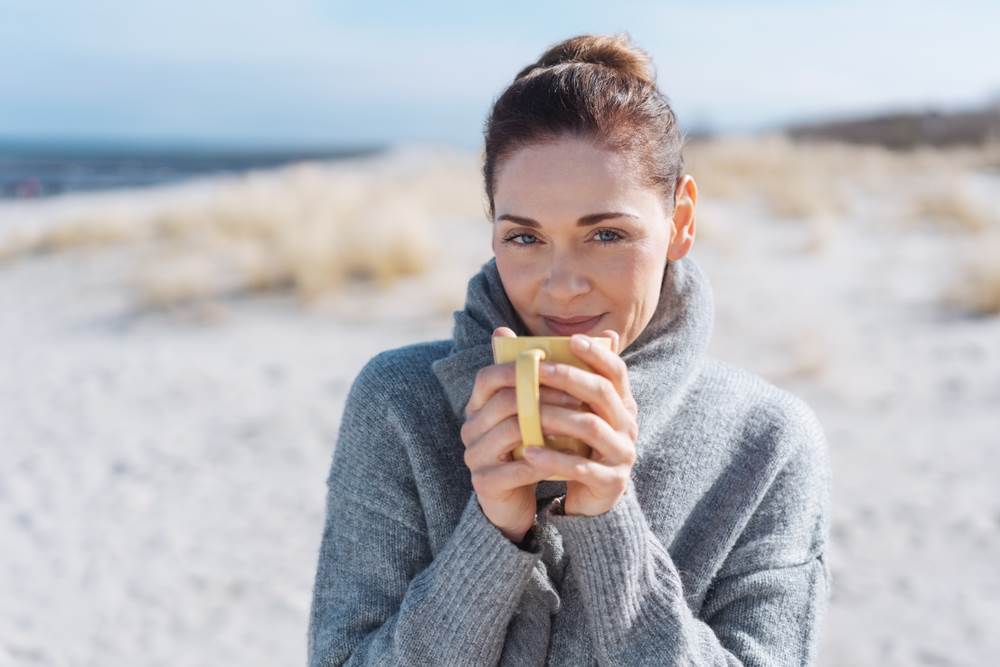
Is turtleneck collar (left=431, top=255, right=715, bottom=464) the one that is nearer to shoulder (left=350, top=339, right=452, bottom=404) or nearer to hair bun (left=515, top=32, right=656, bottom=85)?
shoulder (left=350, top=339, right=452, bottom=404)

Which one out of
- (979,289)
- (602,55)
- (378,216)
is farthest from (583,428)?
(378,216)

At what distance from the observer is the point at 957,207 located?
11.6 meters

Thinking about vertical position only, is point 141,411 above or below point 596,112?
below

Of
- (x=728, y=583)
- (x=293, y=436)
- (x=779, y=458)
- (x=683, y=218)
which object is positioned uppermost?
(x=683, y=218)

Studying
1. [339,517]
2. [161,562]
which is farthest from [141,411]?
[339,517]

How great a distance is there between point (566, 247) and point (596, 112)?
7.9 inches

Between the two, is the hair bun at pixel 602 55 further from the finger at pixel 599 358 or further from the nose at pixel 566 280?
the finger at pixel 599 358

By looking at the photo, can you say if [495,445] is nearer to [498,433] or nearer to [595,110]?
[498,433]

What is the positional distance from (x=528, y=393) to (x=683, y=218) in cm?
59

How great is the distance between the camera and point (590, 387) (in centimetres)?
122

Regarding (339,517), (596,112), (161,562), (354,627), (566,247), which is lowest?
(161,562)

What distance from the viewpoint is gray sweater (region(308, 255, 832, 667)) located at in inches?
54.8

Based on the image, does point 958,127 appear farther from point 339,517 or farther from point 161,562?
point 339,517

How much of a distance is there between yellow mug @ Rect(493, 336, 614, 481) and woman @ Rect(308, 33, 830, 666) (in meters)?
0.02
